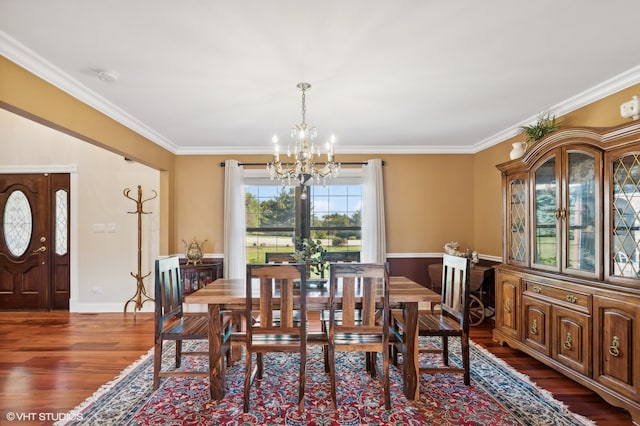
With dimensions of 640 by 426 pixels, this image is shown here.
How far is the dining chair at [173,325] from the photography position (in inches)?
109

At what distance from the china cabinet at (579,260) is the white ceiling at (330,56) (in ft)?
1.98

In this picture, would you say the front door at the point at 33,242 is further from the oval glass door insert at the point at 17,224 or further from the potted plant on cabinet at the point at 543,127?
the potted plant on cabinet at the point at 543,127

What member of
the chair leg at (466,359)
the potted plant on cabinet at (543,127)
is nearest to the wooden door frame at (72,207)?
the chair leg at (466,359)

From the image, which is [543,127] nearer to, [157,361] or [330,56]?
[330,56]

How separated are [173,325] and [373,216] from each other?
10.1 feet

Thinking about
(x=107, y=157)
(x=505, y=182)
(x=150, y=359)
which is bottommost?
(x=150, y=359)

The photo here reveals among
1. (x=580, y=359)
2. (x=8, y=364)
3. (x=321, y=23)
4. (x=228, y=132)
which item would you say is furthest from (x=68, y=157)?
(x=580, y=359)

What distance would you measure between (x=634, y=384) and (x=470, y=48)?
2.43 metres

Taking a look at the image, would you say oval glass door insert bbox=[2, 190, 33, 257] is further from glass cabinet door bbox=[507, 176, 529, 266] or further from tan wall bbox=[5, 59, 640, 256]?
glass cabinet door bbox=[507, 176, 529, 266]

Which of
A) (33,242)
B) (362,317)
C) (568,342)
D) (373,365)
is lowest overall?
(373,365)

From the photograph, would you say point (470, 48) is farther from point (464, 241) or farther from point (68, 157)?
point (68, 157)

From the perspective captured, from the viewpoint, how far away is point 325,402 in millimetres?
2592

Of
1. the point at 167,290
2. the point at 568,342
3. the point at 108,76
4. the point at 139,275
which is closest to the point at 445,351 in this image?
the point at 568,342

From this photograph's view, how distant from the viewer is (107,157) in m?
5.30
